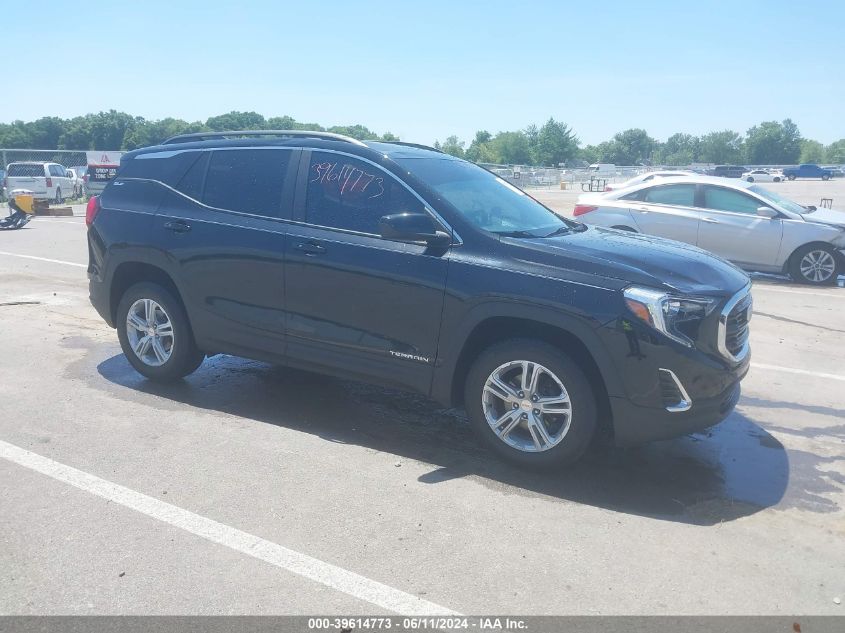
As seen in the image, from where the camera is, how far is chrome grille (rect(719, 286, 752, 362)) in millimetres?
4539

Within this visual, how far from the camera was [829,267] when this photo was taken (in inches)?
469

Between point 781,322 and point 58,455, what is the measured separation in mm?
7793

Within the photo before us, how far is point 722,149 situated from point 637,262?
138842 mm

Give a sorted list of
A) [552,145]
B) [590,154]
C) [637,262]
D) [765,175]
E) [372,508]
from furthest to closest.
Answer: [590,154], [552,145], [765,175], [637,262], [372,508]

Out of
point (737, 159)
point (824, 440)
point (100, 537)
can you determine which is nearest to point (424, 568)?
point (100, 537)

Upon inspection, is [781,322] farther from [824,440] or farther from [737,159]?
[737,159]

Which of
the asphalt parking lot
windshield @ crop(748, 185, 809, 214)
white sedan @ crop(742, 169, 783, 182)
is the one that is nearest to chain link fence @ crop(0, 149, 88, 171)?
windshield @ crop(748, 185, 809, 214)

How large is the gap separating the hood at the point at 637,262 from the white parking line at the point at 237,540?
205cm

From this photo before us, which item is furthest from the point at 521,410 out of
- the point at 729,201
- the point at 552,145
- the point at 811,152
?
the point at 811,152

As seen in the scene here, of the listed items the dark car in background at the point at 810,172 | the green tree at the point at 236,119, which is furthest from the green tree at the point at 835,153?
the green tree at the point at 236,119

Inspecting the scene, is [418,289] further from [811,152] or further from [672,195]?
[811,152]

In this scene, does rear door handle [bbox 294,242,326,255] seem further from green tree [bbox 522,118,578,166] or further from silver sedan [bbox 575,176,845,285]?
green tree [bbox 522,118,578,166]

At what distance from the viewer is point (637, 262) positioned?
15.2 ft

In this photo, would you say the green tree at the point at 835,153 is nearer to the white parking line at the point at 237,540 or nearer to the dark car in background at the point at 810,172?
the dark car in background at the point at 810,172
